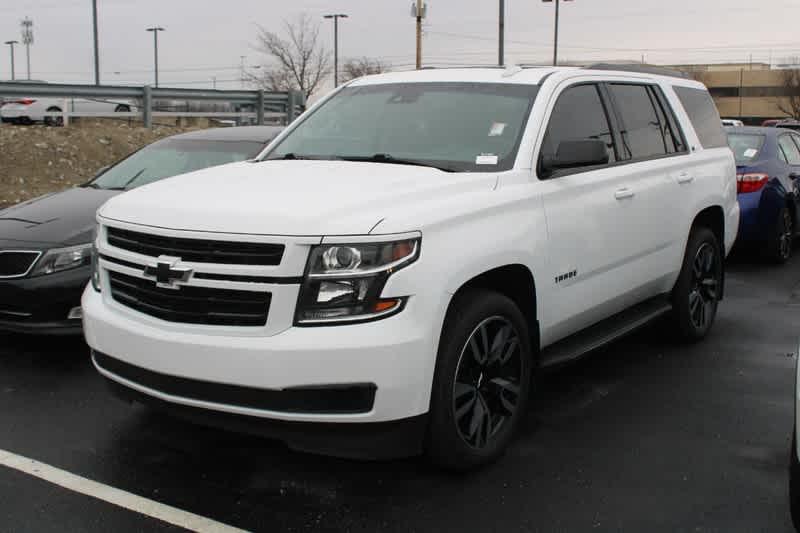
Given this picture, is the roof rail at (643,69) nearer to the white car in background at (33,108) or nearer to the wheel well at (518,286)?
the wheel well at (518,286)

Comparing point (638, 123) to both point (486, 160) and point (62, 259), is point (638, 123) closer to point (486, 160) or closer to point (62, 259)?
point (486, 160)

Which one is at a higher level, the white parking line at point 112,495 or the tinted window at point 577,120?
the tinted window at point 577,120

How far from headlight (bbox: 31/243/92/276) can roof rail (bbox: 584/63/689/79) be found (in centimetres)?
350

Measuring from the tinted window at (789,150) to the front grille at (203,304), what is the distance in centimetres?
890

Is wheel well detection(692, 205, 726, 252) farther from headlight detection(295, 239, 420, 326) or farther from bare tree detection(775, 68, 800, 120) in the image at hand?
bare tree detection(775, 68, 800, 120)

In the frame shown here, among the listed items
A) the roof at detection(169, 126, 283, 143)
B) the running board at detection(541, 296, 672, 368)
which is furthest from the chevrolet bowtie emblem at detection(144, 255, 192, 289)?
the roof at detection(169, 126, 283, 143)

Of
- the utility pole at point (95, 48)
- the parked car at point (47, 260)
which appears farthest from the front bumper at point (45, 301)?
the utility pole at point (95, 48)

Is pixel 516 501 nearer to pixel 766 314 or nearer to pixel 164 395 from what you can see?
pixel 164 395

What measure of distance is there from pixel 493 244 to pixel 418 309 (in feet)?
2.11

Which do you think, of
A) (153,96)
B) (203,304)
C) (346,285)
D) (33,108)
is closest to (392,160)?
(346,285)

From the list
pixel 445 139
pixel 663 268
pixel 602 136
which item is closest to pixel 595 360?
pixel 663 268

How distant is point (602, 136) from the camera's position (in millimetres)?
5332

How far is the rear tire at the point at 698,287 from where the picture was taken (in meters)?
6.19

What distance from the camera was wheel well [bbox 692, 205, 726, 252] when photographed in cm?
653
